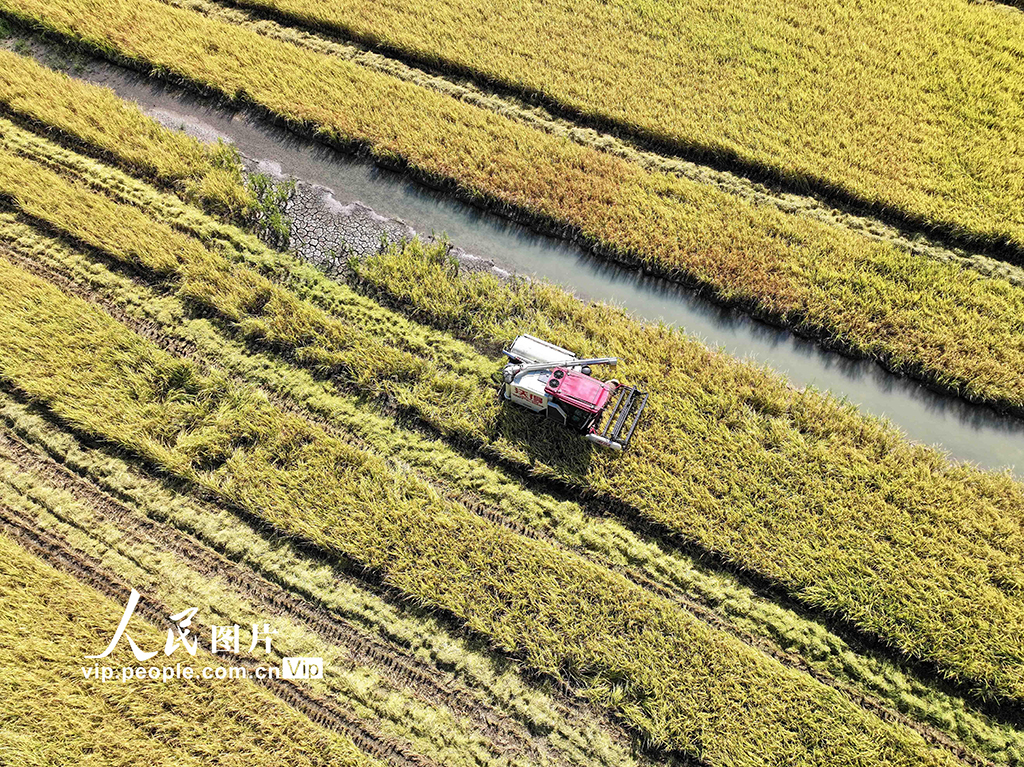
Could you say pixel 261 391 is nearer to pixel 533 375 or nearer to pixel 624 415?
pixel 533 375

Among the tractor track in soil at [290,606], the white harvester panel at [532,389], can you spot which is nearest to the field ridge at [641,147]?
the white harvester panel at [532,389]

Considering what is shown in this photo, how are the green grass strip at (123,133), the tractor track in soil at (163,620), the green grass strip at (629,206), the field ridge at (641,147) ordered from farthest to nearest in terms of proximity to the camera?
the green grass strip at (123,133), the field ridge at (641,147), the green grass strip at (629,206), the tractor track in soil at (163,620)

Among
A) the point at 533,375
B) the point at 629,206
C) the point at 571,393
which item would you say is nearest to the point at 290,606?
the point at 533,375

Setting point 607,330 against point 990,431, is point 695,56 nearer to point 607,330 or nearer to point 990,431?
point 607,330

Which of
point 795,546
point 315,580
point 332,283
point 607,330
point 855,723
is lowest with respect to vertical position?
point 315,580

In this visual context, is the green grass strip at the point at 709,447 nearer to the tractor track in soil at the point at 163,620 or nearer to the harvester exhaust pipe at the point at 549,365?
the harvester exhaust pipe at the point at 549,365

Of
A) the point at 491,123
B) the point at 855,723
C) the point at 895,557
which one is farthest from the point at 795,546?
the point at 491,123

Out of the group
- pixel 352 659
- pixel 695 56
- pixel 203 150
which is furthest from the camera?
pixel 695 56

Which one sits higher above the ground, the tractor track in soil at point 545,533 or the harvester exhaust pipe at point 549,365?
the harvester exhaust pipe at point 549,365
